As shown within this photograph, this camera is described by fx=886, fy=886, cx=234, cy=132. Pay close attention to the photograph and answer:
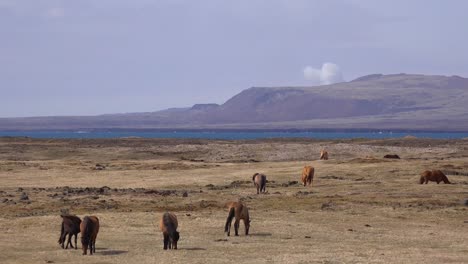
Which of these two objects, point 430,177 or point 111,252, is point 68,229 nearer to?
point 111,252

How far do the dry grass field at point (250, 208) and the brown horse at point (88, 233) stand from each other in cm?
30

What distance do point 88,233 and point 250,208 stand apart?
1277 cm

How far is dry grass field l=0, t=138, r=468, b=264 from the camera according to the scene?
78.0 ft

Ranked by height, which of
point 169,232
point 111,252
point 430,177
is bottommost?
point 111,252

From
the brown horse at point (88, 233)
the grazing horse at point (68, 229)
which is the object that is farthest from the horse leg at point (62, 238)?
the brown horse at point (88, 233)

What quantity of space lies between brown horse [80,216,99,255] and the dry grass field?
0.30 m

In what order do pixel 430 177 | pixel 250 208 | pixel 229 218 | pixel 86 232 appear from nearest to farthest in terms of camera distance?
pixel 86 232 < pixel 229 218 < pixel 250 208 < pixel 430 177

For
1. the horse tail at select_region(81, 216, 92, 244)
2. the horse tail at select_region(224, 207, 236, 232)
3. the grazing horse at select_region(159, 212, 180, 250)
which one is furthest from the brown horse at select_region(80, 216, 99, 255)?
the horse tail at select_region(224, 207, 236, 232)

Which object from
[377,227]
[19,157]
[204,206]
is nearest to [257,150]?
[19,157]

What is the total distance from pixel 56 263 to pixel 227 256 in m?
4.38

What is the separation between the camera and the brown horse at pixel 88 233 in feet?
77.7

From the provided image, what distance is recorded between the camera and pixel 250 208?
35.7 metres

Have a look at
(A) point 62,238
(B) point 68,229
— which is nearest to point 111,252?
(B) point 68,229

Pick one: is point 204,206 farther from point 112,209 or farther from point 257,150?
point 257,150
